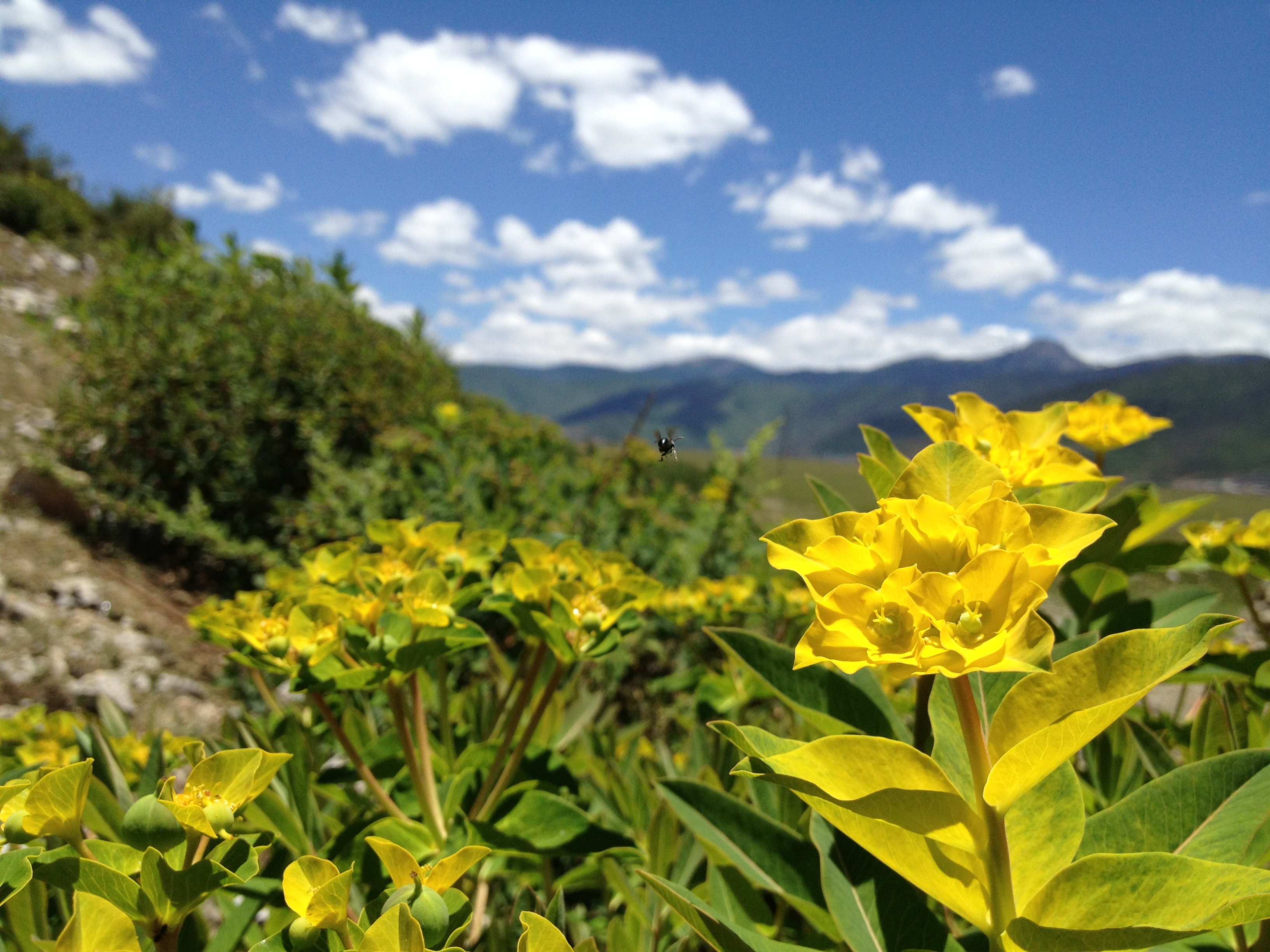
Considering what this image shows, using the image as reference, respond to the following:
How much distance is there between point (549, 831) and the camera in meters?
1.07

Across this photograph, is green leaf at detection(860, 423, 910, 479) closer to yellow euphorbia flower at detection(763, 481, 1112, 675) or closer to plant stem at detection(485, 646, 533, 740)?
yellow euphorbia flower at detection(763, 481, 1112, 675)

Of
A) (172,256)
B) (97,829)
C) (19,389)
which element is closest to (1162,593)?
(97,829)

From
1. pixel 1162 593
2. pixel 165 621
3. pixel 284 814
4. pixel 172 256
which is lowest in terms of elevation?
pixel 165 621

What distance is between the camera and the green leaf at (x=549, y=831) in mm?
1043

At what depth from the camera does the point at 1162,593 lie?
132cm

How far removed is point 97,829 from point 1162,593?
5.93 feet

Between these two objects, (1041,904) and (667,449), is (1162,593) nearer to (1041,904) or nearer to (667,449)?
(1041,904)

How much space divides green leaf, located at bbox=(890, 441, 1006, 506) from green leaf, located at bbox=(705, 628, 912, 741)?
334 millimetres

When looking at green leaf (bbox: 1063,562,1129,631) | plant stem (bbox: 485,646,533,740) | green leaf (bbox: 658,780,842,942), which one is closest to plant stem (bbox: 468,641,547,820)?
plant stem (bbox: 485,646,533,740)

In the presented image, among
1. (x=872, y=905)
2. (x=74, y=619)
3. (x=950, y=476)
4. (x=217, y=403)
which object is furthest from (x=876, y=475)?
(x=217, y=403)

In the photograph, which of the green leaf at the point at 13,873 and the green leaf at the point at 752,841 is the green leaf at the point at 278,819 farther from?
the green leaf at the point at 752,841

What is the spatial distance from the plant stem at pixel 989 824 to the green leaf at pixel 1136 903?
0.02 m

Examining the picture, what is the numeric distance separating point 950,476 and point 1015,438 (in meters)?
0.33

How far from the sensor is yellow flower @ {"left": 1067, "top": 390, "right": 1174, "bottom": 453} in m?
1.26
